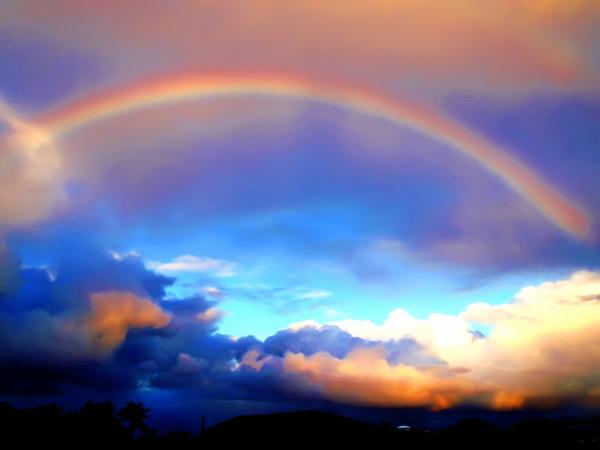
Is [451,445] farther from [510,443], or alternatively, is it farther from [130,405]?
[130,405]

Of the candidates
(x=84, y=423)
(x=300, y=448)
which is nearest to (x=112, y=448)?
(x=84, y=423)

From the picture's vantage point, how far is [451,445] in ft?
258

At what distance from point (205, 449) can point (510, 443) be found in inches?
1673

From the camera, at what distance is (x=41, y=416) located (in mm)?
89000

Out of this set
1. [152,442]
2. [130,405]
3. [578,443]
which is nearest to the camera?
[578,443]

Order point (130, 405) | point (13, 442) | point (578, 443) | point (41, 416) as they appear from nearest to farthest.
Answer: point (13, 442), point (578, 443), point (41, 416), point (130, 405)

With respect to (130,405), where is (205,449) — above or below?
below

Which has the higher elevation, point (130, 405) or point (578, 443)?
point (130, 405)

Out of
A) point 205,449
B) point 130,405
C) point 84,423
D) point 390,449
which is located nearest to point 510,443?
point 390,449

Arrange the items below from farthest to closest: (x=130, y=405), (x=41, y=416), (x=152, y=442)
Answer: (x=130, y=405) → (x=152, y=442) → (x=41, y=416)

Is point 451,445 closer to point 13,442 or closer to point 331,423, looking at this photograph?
point 331,423

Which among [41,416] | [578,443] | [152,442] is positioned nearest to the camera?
[578,443]

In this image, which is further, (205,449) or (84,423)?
(84,423)

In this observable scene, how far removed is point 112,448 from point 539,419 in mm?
104016
